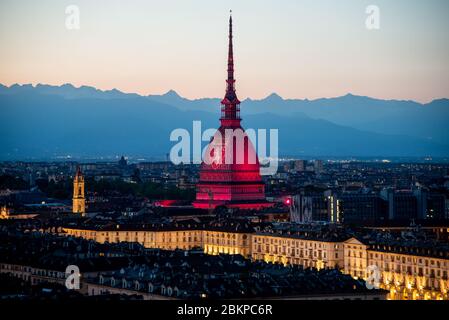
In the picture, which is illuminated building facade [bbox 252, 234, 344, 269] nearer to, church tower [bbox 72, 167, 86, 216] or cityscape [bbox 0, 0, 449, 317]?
cityscape [bbox 0, 0, 449, 317]

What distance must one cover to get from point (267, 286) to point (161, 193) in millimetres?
108210

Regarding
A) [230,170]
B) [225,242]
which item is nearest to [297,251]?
[225,242]

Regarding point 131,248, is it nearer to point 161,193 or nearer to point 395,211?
point 395,211

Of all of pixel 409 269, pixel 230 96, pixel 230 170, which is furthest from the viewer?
pixel 230 96

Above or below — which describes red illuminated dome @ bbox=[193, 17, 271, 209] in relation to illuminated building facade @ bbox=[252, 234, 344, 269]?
above

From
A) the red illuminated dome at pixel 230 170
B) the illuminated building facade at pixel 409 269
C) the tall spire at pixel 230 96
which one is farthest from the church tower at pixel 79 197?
the illuminated building facade at pixel 409 269

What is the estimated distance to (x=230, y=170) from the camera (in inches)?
5782

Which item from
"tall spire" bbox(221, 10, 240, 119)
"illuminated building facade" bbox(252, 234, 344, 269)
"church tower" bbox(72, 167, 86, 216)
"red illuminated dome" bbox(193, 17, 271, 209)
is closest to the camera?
"illuminated building facade" bbox(252, 234, 344, 269)

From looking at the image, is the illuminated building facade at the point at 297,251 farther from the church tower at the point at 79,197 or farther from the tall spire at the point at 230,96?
the tall spire at the point at 230,96

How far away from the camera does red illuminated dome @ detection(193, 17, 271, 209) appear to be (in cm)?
14538

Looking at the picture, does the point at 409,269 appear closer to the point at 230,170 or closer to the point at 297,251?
the point at 297,251

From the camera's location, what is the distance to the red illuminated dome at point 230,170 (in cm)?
14538

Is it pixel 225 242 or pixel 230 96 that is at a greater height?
pixel 230 96

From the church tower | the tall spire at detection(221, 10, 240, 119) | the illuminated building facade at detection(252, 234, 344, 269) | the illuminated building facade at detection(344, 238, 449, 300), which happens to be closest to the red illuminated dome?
the tall spire at detection(221, 10, 240, 119)
